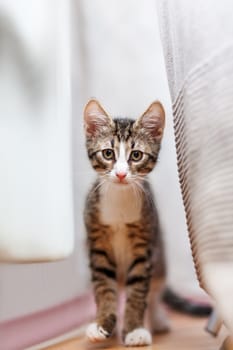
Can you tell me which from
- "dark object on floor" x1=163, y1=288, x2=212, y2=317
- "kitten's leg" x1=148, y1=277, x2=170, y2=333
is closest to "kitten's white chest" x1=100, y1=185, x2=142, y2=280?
"kitten's leg" x1=148, y1=277, x2=170, y2=333

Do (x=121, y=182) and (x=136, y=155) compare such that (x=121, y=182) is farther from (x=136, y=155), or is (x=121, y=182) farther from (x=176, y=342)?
(x=176, y=342)

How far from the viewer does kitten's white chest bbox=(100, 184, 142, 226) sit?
81 centimetres

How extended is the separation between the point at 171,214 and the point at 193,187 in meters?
0.39

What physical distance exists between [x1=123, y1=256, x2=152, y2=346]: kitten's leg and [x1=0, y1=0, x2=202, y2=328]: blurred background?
0.14 metres

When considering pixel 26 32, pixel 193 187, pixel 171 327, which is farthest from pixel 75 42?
pixel 171 327

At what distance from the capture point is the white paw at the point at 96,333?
80 centimetres

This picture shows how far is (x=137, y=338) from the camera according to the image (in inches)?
31.6

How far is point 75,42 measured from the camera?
3.36 ft

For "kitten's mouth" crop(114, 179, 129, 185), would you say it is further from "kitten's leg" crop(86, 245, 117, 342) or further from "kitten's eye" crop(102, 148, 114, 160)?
"kitten's leg" crop(86, 245, 117, 342)

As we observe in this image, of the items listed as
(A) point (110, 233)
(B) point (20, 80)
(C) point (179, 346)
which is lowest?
(C) point (179, 346)

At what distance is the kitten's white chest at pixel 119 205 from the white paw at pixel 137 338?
174 mm

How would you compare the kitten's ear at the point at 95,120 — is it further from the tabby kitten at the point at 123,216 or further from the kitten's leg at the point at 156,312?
the kitten's leg at the point at 156,312

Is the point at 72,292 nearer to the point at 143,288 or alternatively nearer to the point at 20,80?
the point at 143,288

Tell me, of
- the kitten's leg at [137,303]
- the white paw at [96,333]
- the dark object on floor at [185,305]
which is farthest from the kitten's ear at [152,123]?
the dark object on floor at [185,305]
